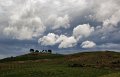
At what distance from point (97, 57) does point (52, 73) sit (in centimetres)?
4358

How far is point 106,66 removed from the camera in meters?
99.8

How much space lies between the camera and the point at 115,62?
348 ft

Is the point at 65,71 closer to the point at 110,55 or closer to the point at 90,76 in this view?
the point at 90,76

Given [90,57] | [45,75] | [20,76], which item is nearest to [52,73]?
[45,75]

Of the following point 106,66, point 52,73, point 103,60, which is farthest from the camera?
point 103,60

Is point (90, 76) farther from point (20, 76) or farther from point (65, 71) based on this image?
point (20, 76)

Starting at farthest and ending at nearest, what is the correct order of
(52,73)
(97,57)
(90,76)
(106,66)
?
(97,57) < (106,66) < (52,73) < (90,76)

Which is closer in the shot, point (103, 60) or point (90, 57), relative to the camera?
point (103, 60)

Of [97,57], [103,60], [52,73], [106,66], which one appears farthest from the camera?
[97,57]

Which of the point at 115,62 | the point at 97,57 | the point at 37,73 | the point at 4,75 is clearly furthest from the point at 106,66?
the point at 4,75

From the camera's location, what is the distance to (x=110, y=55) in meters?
125

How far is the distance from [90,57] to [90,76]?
4699 centimetres

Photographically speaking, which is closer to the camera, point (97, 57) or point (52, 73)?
point (52, 73)

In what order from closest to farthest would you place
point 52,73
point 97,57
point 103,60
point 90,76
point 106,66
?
point 90,76, point 52,73, point 106,66, point 103,60, point 97,57
